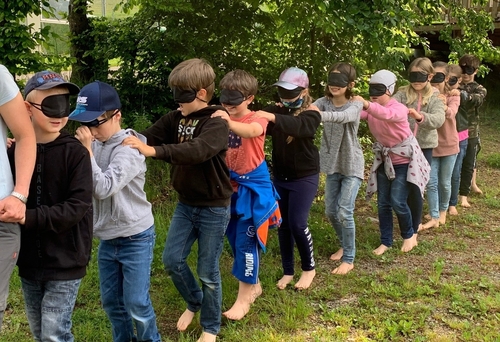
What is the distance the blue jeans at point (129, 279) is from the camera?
3.01 meters

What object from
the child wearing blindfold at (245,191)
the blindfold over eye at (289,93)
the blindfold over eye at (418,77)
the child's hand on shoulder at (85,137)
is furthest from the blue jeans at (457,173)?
the child's hand on shoulder at (85,137)

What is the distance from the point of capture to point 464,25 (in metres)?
7.68

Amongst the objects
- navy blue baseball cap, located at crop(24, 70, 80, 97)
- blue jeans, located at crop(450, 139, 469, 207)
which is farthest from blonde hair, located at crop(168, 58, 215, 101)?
blue jeans, located at crop(450, 139, 469, 207)

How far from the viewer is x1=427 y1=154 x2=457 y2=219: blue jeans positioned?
602 centimetres

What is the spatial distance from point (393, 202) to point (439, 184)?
1.31m

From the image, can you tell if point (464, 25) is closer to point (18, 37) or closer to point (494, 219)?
point (494, 219)

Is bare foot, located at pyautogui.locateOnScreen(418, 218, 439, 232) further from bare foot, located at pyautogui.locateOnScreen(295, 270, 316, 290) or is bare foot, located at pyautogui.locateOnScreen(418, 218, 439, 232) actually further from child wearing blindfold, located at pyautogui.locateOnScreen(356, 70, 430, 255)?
bare foot, located at pyautogui.locateOnScreen(295, 270, 316, 290)

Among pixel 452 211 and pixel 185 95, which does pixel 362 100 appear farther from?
pixel 452 211

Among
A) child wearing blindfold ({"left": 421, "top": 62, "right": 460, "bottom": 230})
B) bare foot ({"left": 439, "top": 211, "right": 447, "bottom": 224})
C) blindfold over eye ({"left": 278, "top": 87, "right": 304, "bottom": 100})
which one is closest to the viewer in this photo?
blindfold over eye ({"left": 278, "top": 87, "right": 304, "bottom": 100})

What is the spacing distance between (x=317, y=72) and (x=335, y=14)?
1640 millimetres

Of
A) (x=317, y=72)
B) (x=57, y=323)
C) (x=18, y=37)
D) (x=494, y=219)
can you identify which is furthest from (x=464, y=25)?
(x=57, y=323)

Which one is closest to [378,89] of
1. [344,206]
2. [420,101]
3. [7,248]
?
[420,101]

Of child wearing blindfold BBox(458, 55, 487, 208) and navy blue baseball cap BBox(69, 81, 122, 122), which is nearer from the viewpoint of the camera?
navy blue baseball cap BBox(69, 81, 122, 122)

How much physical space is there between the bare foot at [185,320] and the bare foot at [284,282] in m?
0.90
